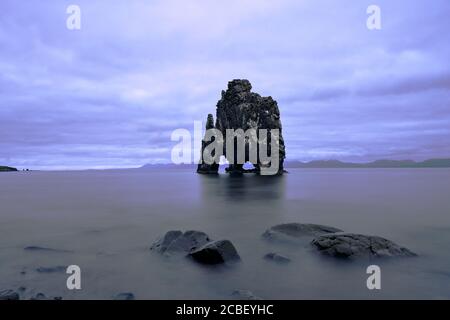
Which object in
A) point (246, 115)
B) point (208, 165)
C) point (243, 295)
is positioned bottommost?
point (208, 165)

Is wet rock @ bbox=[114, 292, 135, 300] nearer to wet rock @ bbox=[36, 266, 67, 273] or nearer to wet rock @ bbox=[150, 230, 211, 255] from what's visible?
wet rock @ bbox=[36, 266, 67, 273]

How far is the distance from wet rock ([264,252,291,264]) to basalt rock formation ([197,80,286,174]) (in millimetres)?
106906

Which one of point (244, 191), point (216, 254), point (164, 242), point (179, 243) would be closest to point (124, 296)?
point (216, 254)

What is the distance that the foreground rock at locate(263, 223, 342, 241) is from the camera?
15125 millimetres

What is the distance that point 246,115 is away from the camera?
12006 cm

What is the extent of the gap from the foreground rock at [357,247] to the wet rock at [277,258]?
1.65m

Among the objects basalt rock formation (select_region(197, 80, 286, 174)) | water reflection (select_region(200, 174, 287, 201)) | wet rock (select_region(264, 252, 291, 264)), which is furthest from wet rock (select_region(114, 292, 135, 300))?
basalt rock formation (select_region(197, 80, 286, 174))

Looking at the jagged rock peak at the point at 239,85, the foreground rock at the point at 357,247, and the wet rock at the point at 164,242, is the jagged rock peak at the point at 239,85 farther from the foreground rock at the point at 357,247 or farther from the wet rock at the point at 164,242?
the foreground rock at the point at 357,247

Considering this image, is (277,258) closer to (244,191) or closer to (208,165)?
(244,191)

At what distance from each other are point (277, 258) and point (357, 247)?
9.74 feet

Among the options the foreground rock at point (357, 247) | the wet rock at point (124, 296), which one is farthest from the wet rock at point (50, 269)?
the foreground rock at point (357, 247)

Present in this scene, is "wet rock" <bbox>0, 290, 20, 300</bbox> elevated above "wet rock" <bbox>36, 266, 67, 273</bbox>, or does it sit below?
above

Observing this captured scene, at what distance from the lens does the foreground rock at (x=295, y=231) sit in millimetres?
15125

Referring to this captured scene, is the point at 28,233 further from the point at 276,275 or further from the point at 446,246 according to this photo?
the point at 446,246
